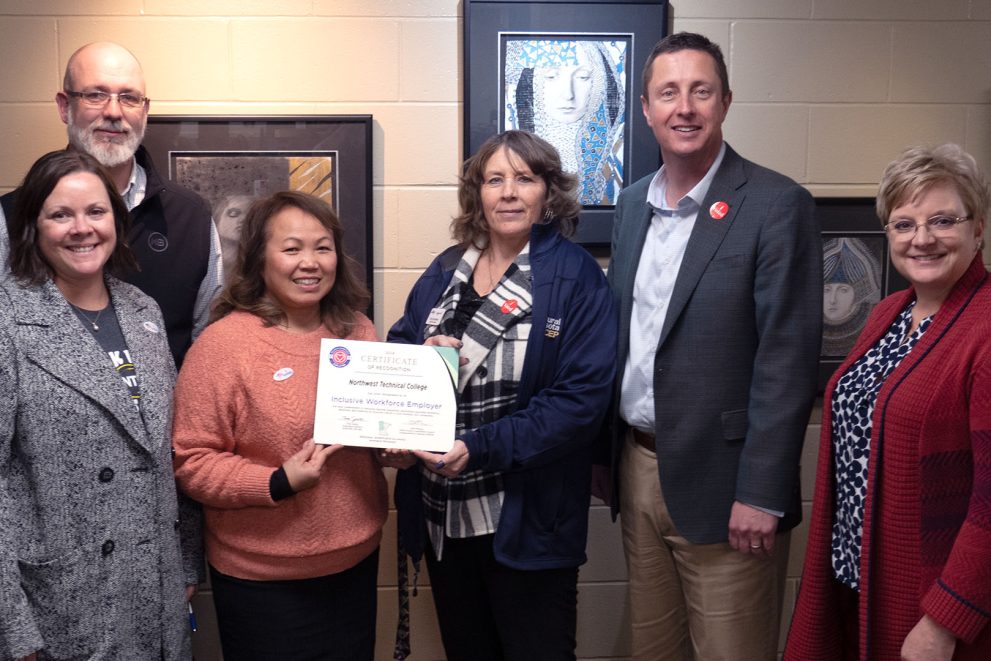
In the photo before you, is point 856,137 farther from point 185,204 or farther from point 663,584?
point 185,204

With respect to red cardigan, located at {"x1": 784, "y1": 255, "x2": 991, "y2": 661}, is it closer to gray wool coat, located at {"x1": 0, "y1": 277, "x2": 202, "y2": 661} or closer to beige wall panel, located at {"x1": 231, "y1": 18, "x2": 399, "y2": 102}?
gray wool coat, located at {"x1": 0, "y1": 277, "x2": 202, "y2": 661}

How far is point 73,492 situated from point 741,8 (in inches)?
89.3

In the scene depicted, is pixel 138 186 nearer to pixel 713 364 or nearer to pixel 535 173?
pixel 535 173

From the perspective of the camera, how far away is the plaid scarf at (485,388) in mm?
1976

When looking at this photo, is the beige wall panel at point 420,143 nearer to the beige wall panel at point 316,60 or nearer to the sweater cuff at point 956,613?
the beige wall panel at point 316,60

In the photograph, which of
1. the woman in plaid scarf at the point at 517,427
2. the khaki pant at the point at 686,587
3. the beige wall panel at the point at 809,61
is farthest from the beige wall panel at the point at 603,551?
the beige wall panel at the point at 809,61

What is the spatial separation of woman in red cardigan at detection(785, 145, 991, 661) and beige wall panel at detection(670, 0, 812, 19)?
115 cm

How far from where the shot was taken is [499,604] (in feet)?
6.57

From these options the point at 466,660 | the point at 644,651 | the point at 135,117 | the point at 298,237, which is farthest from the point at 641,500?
the point at 135,117

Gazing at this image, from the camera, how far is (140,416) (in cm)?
176

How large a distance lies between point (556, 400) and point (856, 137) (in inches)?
58.3

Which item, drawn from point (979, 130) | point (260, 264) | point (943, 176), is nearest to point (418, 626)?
point (260, 264)

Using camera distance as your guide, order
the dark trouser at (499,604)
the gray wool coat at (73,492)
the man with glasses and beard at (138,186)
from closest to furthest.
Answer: the gray wool coat at (73,492) < the dark trouser at (499,604) < the man with glasses and beard at (138,186)

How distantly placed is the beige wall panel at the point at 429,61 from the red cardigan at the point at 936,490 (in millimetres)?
1571
